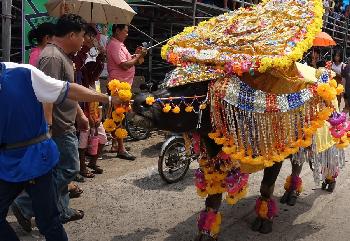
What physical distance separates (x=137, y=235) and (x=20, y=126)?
5.46 ft

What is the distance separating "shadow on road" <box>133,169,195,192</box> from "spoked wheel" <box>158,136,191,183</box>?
72 millimetres

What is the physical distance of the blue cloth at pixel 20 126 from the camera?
110 inches

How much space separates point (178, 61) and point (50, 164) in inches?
49.2

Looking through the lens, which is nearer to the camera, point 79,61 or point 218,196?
point 218,196

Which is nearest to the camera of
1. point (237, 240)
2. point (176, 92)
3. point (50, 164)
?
point (50, 164)

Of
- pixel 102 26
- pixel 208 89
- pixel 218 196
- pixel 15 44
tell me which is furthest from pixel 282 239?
pixel 15 44

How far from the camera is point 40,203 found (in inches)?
116

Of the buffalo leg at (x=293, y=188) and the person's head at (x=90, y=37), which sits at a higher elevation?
the person's head at (x=90, y=37)

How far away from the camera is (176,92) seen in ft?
11.0

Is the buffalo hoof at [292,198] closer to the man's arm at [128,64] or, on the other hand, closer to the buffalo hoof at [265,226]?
the buffalo hoof at [265,226]

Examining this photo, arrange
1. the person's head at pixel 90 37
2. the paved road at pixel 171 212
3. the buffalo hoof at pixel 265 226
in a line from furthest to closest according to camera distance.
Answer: the person's head at pixel 90 37 < the buffalo hoof at pixel 265 226 < the paved road at pixel 171 212

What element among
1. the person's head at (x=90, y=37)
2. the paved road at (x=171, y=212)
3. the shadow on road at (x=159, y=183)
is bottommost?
the shadow on road at (x=159, y=183)

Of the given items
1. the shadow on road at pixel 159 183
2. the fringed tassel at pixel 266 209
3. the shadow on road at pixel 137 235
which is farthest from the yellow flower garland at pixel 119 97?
the shadow on road at pixel 159 183

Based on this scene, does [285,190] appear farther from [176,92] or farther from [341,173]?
[176,92]
